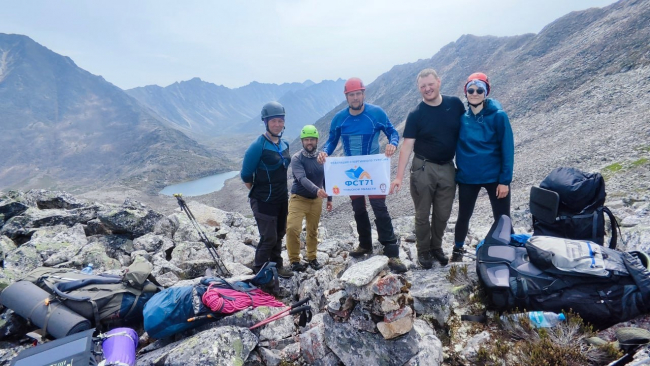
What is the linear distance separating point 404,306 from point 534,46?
5849 centimetres

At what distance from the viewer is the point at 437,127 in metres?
4.36

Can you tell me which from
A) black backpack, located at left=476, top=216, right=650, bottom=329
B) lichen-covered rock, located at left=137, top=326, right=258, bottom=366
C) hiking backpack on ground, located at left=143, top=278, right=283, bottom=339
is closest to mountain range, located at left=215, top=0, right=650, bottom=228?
black backpack, located at left=476, top=216, right=650, bottom=329

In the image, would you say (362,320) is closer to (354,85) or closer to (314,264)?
(314,264)

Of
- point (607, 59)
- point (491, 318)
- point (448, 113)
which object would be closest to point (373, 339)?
point (491, 318)

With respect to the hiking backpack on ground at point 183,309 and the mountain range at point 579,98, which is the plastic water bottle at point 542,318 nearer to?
the hiking backpack on ground at point 183,309

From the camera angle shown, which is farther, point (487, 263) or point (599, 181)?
point (599, 181)

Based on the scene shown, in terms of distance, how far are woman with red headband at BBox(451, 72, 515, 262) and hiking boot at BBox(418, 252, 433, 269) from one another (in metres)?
1.13

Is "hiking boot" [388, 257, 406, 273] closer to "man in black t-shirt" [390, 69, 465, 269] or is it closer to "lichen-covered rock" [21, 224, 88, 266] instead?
"man in black t-shirt" [390, 69, 465, 269]

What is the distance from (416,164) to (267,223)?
268 centimetres

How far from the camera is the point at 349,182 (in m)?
4.97

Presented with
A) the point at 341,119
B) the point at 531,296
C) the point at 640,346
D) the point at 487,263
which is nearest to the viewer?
the point at 640,346

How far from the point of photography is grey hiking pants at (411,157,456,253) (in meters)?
4.55

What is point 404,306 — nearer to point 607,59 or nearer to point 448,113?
point 448,113

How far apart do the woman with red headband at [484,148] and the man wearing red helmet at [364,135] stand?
103 cm
